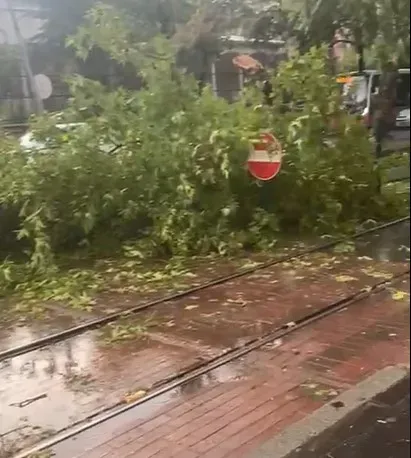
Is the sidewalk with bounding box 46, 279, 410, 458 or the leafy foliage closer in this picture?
the sidewalk with bounding box 46, 279, 410, 458

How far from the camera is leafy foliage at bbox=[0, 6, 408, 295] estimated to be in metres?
5.91

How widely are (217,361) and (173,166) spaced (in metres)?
2.62

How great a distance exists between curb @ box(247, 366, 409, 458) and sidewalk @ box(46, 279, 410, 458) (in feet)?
0.15

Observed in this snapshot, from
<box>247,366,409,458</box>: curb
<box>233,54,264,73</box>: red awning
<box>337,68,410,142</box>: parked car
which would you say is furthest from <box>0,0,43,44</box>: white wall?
<box>247,366,409,458</box>: curb

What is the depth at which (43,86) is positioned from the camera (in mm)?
5594

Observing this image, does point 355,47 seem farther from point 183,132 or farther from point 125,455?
point 183,132

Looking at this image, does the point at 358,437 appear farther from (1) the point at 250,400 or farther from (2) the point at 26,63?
(2) the point at 26,63

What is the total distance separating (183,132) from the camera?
6.18 metres

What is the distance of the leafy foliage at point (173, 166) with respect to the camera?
5.91 m

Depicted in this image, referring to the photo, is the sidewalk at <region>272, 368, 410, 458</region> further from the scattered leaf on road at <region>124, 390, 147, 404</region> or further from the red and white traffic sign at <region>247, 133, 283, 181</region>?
the red and white traffic sign at <region>247, 133, 283, 181</region>

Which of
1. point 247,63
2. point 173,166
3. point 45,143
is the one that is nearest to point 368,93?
point 247,63

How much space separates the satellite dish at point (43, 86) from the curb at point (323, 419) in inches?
131

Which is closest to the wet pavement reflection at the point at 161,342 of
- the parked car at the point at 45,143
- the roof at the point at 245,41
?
the roof at the point at 245,41

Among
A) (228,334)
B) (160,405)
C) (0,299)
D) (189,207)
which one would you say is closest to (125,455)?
(160,405)
